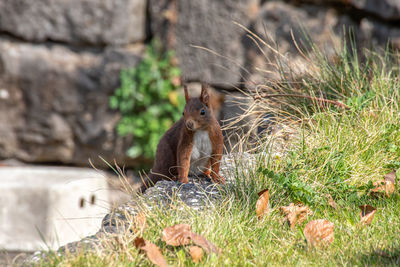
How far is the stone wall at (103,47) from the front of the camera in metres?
4.92

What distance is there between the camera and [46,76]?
534 cm

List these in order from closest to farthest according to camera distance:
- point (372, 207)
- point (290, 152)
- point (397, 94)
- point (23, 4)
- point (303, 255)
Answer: point (303, 255) → point (372, 207) → point (290, 152) → point (397, 94) → point (23, 4)

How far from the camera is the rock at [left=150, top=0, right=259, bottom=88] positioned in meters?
4.93

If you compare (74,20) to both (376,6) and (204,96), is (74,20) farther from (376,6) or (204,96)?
(204,96)

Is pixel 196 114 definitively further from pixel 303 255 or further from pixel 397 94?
pixel 397 94

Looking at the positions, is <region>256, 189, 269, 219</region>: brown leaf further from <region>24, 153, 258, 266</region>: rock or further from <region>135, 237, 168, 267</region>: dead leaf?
<region>135, 237, 168, 267</region>: dead leaf

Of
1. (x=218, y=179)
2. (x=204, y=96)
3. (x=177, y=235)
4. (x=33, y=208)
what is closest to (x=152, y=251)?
(x=177, y=235)

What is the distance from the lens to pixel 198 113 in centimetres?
242

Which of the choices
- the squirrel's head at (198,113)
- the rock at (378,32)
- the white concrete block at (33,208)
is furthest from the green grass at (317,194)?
the white concrete block at (33,208)

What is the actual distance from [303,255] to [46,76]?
411 centimetres

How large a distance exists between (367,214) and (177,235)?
0.93 m

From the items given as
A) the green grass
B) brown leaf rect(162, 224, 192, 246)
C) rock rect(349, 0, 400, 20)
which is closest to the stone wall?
rock rect(349, 0, 400, 20)

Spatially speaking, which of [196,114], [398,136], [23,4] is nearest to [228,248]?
[196,114]

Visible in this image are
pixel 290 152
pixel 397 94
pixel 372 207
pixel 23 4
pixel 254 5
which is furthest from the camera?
pixel 23 4
